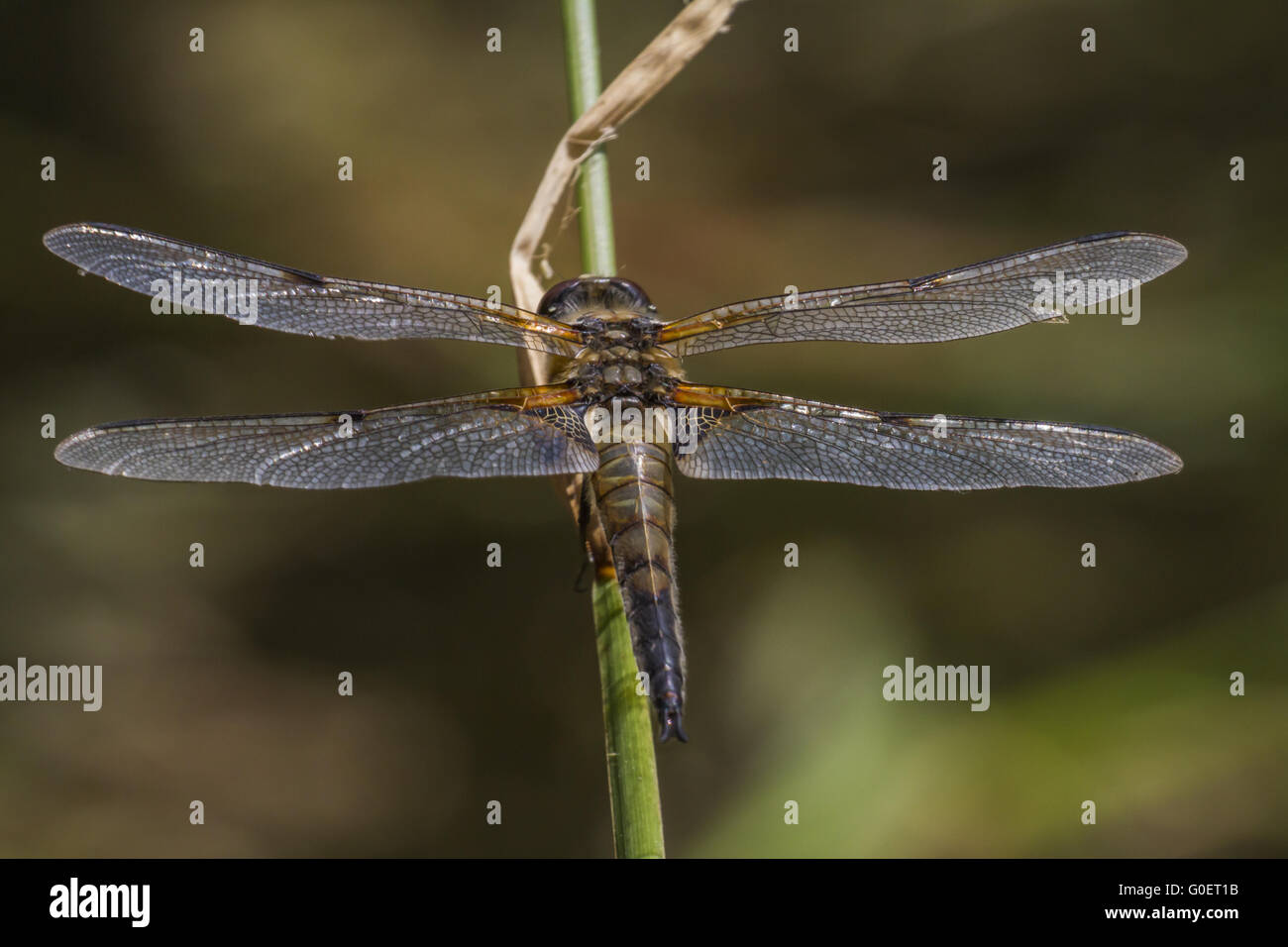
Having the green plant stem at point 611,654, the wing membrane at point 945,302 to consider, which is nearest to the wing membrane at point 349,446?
the green plant stem at point 611,654

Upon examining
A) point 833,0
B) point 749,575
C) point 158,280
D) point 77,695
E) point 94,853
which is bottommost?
point 94,853

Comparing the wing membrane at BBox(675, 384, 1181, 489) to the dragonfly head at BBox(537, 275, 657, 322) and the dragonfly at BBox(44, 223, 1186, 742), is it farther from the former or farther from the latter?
the dragonfly head at BBox(537, 275, 657, 322)

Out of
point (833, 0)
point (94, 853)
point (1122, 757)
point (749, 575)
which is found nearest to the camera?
point (1122, 757)

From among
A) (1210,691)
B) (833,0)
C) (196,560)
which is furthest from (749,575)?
(833,0)

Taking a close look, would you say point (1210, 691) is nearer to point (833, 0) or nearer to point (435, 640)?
point (435, 640)

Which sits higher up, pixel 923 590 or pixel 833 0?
pixel 833 0

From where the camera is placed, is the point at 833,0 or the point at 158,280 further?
the point at 833,0

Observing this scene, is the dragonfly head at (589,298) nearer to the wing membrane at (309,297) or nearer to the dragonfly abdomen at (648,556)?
the wing membrane at (309,297)

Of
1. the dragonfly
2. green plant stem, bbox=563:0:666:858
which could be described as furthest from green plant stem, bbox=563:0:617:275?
the dragonfly
